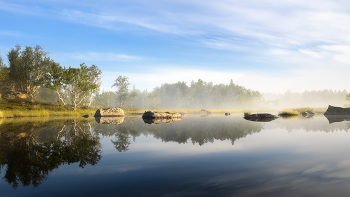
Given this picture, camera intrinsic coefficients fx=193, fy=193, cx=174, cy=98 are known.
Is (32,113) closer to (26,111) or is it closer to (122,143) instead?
(26,111)

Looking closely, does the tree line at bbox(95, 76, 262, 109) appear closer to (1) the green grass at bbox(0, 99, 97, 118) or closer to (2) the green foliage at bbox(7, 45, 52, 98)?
(2) the green foliage at bbox(7, 45, 52, 98)

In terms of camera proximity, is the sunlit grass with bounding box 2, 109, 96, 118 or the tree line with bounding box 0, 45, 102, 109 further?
the tree line with bounding box 0, 45, 102, 109

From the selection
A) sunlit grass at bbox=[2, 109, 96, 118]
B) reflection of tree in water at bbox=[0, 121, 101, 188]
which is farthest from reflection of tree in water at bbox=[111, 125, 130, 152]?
sunlit grass at bbox=[2, 109, 96, 118]

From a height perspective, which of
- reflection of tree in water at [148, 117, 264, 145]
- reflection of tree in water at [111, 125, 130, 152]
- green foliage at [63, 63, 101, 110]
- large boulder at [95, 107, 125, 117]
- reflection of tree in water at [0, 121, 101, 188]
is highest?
green foliage at [63, 63, 101, 110]

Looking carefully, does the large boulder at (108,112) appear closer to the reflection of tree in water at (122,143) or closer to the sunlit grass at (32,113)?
the sunlit grass at (32,113)

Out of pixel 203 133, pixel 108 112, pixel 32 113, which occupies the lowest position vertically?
pixel 203 133

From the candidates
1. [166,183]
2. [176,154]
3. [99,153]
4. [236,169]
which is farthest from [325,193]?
[99,153]

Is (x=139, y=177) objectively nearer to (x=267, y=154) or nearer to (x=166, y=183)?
(x=166, y=183)

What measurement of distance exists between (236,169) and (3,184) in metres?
5.87

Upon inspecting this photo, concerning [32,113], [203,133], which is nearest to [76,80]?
[32,113]

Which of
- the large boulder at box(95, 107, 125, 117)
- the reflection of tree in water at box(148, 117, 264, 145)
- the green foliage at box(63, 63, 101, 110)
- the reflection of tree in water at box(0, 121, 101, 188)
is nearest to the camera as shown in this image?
the reflection of tree in water at box(0, 121, 101, 188)

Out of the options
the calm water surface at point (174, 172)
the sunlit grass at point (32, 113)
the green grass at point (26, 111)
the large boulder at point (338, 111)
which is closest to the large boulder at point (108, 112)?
the sunlit grass at point (32, 113)

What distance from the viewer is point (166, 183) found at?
14.5 ft

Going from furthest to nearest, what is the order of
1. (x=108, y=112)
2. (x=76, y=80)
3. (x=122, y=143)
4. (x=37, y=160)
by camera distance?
(x=76, y=80) < (x=108, y=112) < (x=122, y=143) < (x=37, y=160)
